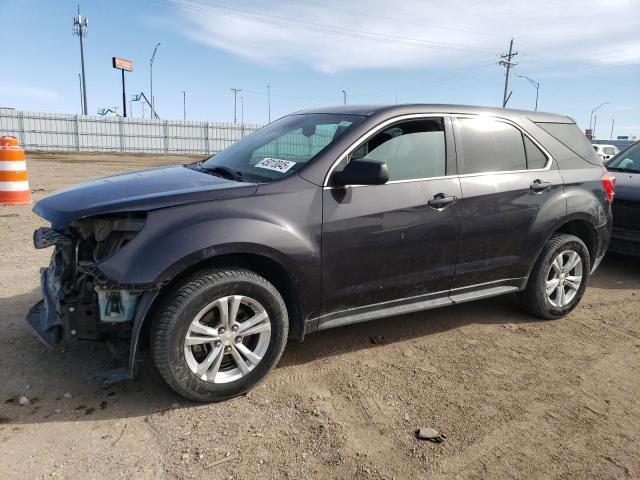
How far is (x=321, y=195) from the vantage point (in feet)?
10.7

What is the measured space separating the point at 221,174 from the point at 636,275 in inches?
214

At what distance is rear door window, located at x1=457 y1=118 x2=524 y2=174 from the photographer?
395cm

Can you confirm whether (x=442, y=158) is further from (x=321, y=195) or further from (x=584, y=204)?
(x=584, y=204)

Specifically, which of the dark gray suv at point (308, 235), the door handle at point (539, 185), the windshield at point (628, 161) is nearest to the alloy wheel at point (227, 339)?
the dark gray suv at point (308, 235)

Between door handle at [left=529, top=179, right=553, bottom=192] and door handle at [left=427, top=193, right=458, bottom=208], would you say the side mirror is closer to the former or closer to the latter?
door handle at [left=427, top=193, right=458, bottom=208]

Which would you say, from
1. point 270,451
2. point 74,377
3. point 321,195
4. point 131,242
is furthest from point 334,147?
point 74,377

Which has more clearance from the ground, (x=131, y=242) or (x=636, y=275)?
(x=131, y=242)

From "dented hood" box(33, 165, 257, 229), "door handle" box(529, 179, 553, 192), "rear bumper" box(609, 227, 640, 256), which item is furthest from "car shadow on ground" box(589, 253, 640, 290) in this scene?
"dented hood" box(33, 165, 257, 229)

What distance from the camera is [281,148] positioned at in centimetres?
380

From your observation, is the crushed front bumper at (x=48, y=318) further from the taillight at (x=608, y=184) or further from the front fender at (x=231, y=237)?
the taillight at (x=608, y=184)

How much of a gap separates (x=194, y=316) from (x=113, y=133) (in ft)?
116

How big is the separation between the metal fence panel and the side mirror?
3020 cm

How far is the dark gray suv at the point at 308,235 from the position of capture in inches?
112

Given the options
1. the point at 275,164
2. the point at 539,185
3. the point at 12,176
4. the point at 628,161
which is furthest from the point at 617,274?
the point at 12,176
